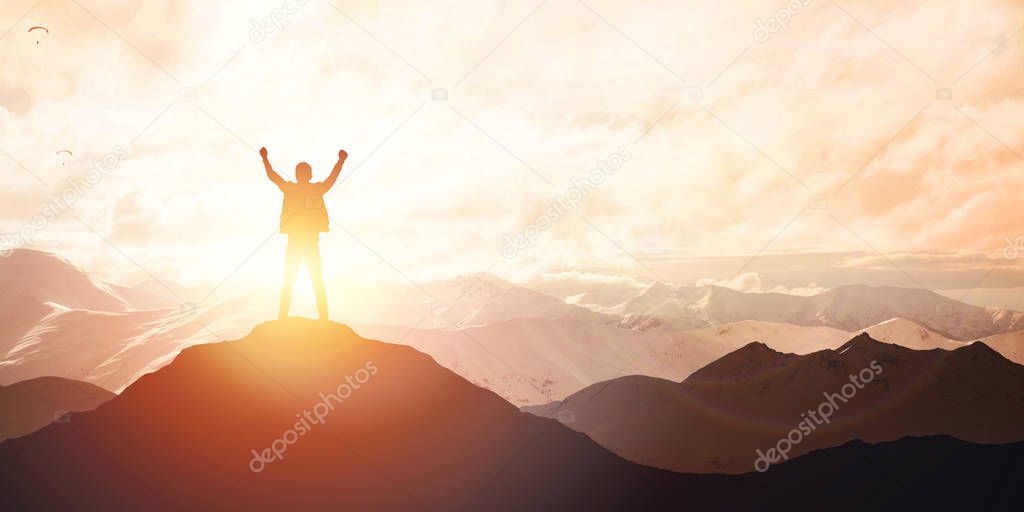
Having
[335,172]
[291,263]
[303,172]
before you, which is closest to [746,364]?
[335,172]

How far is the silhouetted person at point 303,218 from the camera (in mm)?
16219

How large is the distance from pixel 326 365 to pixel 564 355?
16458cm

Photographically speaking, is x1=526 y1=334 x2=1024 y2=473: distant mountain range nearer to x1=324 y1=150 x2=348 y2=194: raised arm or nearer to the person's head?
x1=324 y1=150 x2=348 y2=194: raised arm

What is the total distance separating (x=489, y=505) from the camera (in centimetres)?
1670

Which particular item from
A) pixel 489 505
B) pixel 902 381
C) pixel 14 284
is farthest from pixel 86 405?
pixel 14 284

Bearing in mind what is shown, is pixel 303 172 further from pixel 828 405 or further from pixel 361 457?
pixel 828 405

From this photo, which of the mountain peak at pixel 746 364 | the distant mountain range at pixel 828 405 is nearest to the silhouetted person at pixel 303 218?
the distant mountain range at pixel 828 405

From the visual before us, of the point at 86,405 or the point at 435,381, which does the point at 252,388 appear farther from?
the point at 86,405

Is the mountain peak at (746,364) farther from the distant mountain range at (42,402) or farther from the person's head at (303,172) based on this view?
the distant mountain range at (42,402)

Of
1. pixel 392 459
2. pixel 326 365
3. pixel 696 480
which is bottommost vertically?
pixel 696 480

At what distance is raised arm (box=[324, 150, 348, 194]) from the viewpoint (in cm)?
1633

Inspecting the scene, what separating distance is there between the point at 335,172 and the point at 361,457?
6.84 meters

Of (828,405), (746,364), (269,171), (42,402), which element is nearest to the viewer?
(269,171)

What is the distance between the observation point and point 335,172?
16.4 metres
